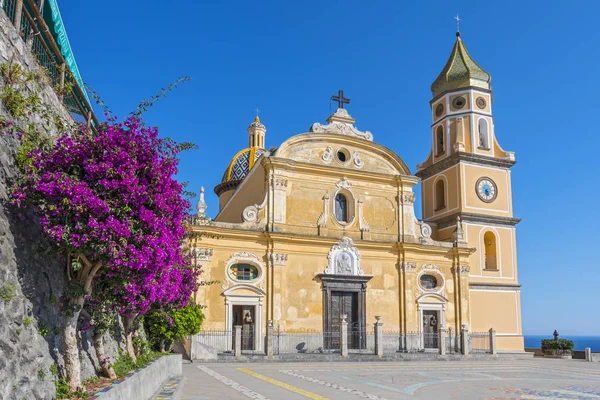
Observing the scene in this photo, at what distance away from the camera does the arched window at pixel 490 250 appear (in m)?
34.6

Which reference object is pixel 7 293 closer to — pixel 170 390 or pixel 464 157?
pixel 170 390

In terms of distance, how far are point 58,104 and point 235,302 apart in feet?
56.3

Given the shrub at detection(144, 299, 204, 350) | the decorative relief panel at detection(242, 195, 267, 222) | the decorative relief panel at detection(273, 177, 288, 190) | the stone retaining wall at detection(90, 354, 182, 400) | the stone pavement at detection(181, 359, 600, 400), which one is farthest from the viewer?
the decorative relief panel at detection(273, 177, 288, 190)

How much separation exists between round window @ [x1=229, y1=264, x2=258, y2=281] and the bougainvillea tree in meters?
18.4

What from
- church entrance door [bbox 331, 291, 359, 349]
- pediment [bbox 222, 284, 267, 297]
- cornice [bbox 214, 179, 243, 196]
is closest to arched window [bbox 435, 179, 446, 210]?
church entrance door [bbox 331, 291, 359, 349]

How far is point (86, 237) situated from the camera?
732 centimetres

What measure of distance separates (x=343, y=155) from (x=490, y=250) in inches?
451

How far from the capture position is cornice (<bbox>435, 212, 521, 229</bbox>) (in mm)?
34000

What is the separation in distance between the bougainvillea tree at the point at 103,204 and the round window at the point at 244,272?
18.4 meters

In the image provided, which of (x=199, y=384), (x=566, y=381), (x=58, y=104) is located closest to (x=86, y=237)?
(x=58, y=104)

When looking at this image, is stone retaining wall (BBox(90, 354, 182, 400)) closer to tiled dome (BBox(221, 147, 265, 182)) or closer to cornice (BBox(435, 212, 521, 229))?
cornice (BBox(435, 212, 521, 229))

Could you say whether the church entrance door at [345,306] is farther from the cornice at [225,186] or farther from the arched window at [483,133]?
the cornice at [225,186]

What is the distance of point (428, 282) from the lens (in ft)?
103

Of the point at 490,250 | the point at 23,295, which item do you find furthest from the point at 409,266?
the point at 23,295
